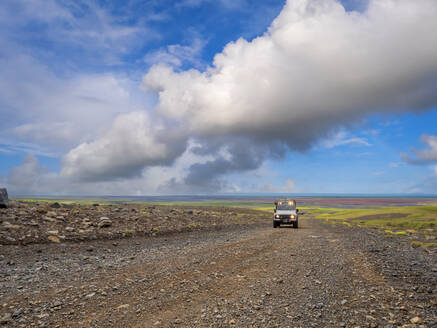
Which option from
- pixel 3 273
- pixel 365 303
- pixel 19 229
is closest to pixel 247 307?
pixel 365 303

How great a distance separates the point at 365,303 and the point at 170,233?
806 inches

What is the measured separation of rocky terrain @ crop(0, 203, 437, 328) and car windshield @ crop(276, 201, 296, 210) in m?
19.4

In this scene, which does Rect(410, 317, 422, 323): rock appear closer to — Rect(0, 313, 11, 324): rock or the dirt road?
the dirt road

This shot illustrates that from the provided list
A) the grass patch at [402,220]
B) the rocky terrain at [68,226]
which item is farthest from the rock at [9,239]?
the grass patch at [402,220]

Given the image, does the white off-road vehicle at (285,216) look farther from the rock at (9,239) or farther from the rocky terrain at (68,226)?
the rock at (9,239)

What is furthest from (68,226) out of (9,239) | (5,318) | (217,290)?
(217,290)

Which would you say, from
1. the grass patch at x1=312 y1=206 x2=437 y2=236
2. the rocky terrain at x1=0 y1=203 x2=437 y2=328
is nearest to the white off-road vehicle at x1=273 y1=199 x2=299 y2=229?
the grass patch at x1=312 y1=206 x2=437 y2=236

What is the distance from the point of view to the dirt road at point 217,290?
277 inches

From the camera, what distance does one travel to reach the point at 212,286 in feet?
31.6

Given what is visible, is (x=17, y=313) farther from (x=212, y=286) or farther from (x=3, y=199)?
(x=3, y=199)

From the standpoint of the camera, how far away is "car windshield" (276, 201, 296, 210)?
3700 centimetres

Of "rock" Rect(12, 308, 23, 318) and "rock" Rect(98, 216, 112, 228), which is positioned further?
"rock" Rect(98, 216, 112, 228)

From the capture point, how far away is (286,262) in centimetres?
1323

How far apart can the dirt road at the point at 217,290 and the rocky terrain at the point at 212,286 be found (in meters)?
0.03
